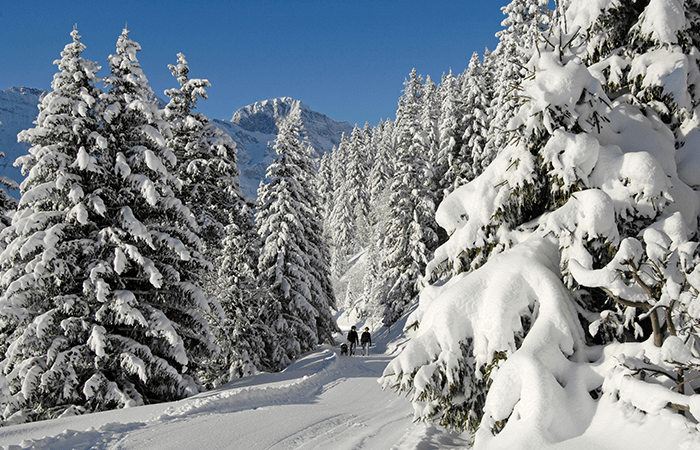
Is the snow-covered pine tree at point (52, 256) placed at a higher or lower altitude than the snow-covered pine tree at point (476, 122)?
lower

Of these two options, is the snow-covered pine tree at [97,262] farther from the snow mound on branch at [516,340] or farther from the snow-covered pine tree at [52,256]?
the snow mound on branch at [516,340]

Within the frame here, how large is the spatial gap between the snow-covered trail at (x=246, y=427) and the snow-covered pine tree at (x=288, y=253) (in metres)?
10.7

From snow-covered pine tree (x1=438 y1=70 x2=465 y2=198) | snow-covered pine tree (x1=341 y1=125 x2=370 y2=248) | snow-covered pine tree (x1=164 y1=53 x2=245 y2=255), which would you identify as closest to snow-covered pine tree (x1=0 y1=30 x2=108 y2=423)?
snow-covered pine tree (x1=164 y1=53 x2=245 y2=255)

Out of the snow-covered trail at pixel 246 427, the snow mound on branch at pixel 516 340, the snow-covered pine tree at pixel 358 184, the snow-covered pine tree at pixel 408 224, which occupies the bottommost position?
the snow-covered trail at pixel 246 427

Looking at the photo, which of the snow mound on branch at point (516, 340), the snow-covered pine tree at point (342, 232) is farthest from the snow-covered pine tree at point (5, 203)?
the snow-covered pine tree at point (342, 232)

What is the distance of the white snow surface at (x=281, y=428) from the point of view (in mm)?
3701

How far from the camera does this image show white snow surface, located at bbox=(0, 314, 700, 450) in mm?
3701

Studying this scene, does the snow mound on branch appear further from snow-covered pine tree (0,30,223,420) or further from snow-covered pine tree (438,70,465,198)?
snow-covered pine tree (438,70,465,198)

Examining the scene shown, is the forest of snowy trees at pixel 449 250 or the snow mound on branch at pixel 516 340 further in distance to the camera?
the forest of snowy trees at pixel 449 250

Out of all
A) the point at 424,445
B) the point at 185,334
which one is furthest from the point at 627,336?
the point at 185,334

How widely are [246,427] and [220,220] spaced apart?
12.3 metres

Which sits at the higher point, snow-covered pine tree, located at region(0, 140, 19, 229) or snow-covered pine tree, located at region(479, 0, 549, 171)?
snow-covered pine tree, located at region(479, 0, 549, 171)

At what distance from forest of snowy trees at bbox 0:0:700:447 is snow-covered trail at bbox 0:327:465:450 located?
185cm

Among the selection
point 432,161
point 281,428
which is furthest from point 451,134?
point 281,428
